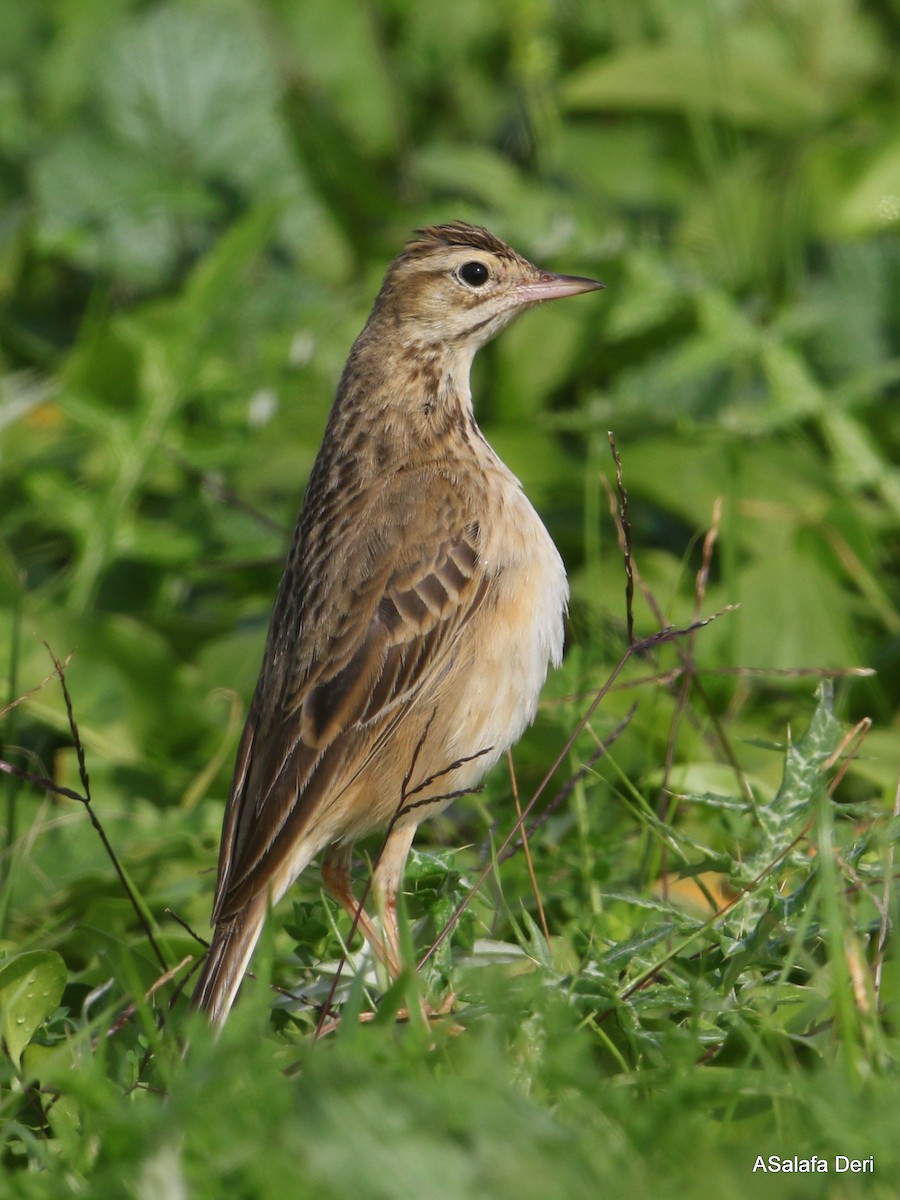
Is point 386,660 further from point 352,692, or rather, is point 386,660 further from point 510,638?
point 510,638

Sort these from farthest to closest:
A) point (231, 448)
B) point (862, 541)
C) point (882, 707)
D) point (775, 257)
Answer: point (775, 257)
point (231, 448)
point (862, 541)
point (882, 707)

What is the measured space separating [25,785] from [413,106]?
511cm

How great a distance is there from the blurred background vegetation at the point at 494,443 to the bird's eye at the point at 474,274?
97cm

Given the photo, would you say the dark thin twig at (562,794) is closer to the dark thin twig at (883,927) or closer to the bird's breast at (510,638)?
the bird's breast at (510,638)

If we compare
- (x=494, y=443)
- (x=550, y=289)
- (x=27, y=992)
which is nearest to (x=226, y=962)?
(x=27, y=992)

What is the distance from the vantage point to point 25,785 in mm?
4828

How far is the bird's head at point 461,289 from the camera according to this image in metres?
4.75

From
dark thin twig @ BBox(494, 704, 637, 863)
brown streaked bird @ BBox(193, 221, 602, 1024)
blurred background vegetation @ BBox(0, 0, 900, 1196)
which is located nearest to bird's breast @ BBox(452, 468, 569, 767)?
brown streaked bird @ BBox(193, 221, 602, 1024)

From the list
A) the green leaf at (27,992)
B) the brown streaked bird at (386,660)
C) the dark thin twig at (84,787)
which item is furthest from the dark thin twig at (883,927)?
the green leaf at (27,992)

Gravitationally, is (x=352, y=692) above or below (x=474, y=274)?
below

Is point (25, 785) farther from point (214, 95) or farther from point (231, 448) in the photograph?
point (214, 95)

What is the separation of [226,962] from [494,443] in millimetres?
3338

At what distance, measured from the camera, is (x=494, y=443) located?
648 cm

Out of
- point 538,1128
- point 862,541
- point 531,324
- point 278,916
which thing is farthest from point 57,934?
point 531,324
